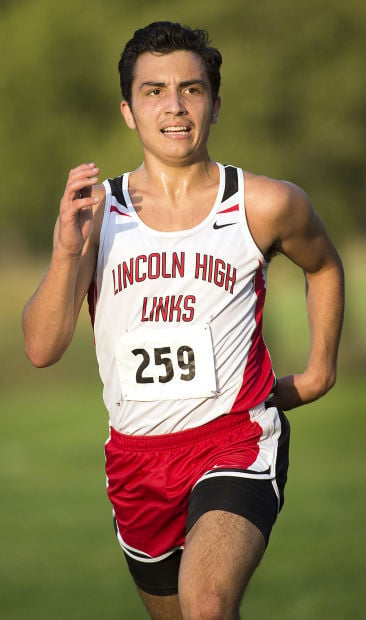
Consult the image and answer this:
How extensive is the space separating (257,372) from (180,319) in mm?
372

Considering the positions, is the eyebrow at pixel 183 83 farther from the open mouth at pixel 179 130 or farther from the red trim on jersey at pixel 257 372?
the red trim on jersey at pixel 257 372

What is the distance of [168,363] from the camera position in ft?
14.5

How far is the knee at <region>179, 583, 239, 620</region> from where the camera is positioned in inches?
145

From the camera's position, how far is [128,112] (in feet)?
15.8

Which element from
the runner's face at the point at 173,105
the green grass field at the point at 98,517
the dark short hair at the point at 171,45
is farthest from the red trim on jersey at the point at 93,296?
the green grass field at the point at 98,517

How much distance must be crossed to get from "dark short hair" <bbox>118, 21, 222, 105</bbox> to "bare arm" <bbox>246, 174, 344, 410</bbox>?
0.54 m

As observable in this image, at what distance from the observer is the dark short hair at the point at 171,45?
465 cm

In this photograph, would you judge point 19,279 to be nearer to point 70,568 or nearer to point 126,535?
point 70,568

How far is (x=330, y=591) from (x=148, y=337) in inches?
121

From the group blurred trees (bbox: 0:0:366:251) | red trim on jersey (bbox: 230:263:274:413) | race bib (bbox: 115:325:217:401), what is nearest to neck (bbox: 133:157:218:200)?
red trim on jersey (bbox: 230:263:274:413)

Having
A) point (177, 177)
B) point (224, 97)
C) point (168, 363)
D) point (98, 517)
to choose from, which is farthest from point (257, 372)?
point (224, 97)

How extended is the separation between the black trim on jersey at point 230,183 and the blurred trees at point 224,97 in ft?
38.5

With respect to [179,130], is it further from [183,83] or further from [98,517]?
[98,517]

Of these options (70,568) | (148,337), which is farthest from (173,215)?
(70,568)
